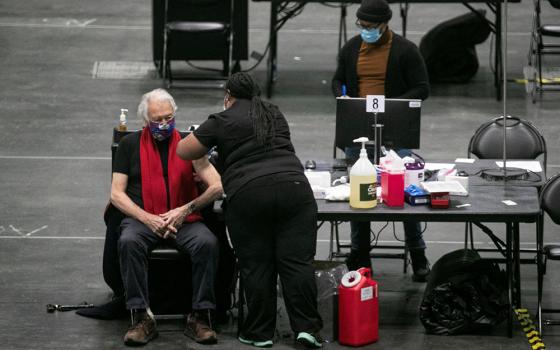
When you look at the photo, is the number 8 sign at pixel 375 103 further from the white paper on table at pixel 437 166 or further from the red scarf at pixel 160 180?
the red scarf at pixel 160 180

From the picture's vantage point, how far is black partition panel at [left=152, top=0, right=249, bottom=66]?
47.1 feet

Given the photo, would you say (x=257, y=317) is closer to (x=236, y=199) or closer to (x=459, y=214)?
(x=236, y=199)

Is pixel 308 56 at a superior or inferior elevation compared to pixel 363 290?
Result: superior

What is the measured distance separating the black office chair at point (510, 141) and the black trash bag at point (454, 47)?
17.7 ft

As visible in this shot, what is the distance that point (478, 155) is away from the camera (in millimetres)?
8711

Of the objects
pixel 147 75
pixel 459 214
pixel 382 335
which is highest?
pixel 147 75

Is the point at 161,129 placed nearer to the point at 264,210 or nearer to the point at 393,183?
the point at 264,210

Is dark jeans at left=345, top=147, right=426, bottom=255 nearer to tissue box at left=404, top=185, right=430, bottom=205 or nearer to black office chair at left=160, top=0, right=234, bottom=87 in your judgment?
tissue box at left=404, top=185, right=430, bottom=205

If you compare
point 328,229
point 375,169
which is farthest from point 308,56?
point 375,169

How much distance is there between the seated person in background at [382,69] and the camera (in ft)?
27.1

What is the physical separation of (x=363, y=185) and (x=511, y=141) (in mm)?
2018

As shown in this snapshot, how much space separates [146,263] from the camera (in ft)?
23.5

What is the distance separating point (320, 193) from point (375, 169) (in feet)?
1.20

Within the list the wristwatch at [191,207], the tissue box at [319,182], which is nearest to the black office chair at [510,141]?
the tissue box at [319,182]
